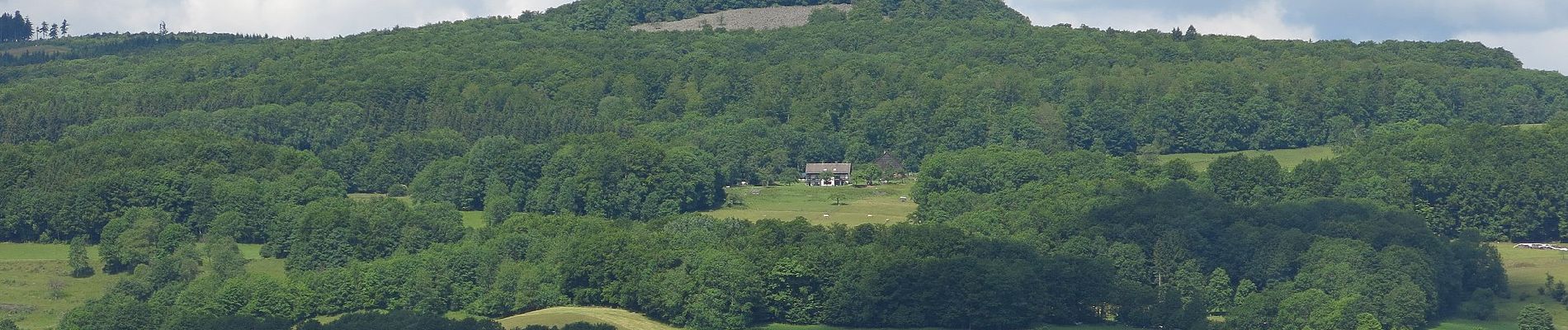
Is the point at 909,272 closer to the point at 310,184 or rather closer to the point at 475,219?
the point at 475,219

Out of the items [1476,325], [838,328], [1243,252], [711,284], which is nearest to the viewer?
[838,328]

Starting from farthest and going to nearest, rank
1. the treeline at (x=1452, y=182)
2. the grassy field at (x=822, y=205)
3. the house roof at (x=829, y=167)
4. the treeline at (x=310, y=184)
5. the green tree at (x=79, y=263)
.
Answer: the house roof at (x=829, y=167) < the treeline at (x=1452, y=182) < the grassy field at (x=822, y=205) < the treeline at (x=310, y=184) < the green tree at (x=79, y=263)

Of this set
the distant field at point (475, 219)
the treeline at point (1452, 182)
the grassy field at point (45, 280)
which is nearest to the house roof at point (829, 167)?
the distant field at point (475, 219)

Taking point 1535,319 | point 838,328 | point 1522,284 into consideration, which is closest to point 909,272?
point 838,328

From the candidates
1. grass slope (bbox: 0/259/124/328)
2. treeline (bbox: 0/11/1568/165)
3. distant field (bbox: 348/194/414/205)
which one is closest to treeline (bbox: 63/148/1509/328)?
grass slope (bbox: 0/259/124/328)

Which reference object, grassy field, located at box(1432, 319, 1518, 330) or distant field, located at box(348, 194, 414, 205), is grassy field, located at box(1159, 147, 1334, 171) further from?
distant field, located at box(348, 194, 414, 205)

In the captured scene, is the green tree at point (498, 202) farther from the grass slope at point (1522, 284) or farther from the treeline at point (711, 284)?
the grass slope at point (1522, 284)

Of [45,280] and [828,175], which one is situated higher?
[828,175]
